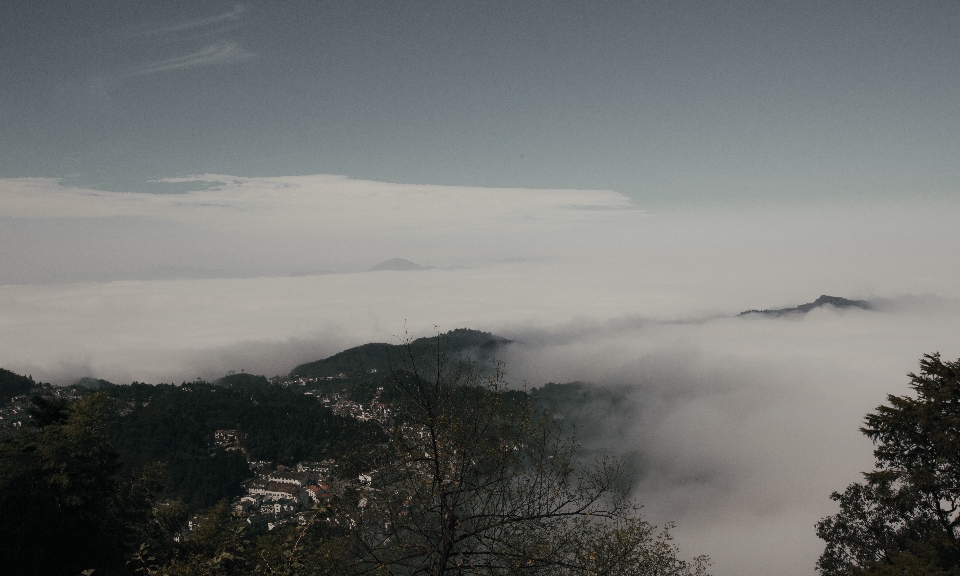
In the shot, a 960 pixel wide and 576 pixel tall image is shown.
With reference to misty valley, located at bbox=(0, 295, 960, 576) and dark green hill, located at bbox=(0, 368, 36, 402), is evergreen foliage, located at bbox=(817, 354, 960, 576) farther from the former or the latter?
dark green hill, located at bbox=(0, 368, 36, 402)

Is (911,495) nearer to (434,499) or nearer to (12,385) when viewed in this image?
(434,499)

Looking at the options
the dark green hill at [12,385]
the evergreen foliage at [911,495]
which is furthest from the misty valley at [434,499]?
the dark green hill at [12,385]

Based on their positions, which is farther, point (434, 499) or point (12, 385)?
point (12, 385)

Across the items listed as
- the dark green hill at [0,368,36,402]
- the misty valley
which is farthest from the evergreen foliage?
the dark green hill at [0,368,36,402]

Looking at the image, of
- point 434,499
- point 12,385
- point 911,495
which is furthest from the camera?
point 12,385

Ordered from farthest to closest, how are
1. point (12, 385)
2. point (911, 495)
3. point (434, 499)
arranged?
1. point (12, 385)
2. point (911, 495)
3. point (434, 499)

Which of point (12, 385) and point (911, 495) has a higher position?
point (911, 495)

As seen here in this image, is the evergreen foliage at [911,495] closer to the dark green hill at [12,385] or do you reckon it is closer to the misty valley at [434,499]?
the misty valley at [434,499]

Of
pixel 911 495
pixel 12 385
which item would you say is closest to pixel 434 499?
pixel 911 495
